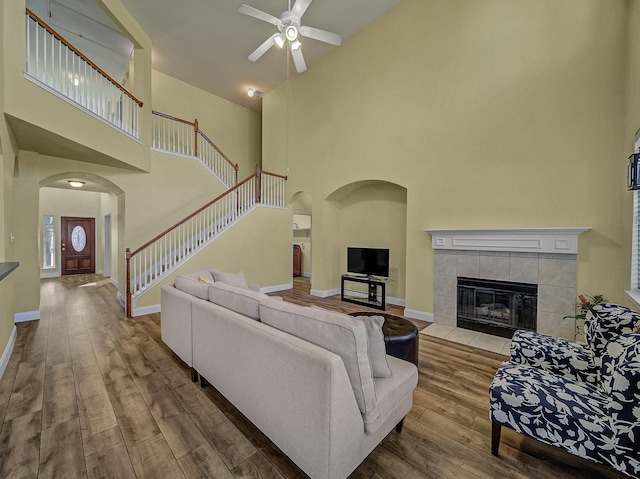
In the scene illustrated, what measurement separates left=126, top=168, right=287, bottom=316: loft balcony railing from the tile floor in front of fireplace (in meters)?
4.42

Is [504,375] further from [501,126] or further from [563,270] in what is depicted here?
[501,126]

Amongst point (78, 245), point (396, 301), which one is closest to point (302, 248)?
point (396, 301)

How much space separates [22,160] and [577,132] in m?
7.94

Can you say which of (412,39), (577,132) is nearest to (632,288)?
(577,132)

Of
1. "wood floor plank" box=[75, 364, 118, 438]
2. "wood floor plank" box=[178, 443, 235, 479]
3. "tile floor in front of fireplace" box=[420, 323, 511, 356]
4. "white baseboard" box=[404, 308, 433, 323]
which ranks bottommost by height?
"tile floor in front of fireplace" box=[420, 323, 511, 356]

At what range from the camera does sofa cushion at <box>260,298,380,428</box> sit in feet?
4.47

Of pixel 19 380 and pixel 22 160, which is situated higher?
pixel 22 160

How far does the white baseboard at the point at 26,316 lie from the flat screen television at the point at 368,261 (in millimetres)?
5478

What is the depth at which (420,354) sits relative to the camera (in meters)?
3.18

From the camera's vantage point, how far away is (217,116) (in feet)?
26.1

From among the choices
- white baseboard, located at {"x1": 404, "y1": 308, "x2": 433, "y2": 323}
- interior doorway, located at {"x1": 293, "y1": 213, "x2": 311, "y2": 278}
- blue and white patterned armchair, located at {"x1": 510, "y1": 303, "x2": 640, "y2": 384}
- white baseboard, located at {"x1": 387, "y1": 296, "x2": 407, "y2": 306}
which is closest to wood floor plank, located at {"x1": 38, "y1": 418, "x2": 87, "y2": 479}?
blue and white patterned armchair, located at {"x1": 510, "y1": 303, "x2": 640, "y2": 384}

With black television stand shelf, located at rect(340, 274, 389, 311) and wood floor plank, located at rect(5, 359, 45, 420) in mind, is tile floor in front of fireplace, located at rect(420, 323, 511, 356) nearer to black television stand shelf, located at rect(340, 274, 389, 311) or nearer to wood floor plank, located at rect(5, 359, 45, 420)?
black television stand shelf, located at rect(340, 274, 389, 311)

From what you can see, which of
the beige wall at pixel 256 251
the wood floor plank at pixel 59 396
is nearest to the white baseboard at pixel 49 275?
A: the beige wall at pixel 256 251

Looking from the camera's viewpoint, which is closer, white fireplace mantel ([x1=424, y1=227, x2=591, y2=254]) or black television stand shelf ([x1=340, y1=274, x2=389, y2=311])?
white fireplace mantel ([x1=424, y1=227, x2=591, y2=254])
